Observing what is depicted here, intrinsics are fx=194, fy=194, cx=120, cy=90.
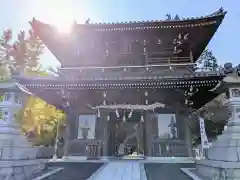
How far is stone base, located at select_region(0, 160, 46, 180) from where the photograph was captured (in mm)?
6453

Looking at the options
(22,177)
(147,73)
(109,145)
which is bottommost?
(22,177)

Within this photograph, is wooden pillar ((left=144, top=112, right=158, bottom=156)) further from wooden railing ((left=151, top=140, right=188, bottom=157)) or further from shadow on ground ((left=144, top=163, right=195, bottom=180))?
shadow on ground ((left=144, top=163, right=195, bottom=180))

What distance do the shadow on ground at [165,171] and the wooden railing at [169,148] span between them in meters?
1.11

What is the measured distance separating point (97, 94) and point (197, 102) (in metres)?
6.28

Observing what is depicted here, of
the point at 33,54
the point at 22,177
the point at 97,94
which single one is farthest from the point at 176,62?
the point at 33,54

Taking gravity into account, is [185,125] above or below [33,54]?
below

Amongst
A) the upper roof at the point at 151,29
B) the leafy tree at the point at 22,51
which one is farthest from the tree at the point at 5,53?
the upper roof at the point at 151,29

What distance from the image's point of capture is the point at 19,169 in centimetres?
693

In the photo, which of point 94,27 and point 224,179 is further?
point 94,27

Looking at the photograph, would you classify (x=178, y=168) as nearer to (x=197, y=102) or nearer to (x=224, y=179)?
(x=224, y=179)

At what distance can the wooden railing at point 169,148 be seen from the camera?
9.98 meters

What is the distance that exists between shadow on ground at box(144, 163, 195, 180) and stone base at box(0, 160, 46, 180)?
15.0 ft

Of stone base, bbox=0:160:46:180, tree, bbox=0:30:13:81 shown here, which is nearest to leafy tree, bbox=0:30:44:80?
tree, bbox=0:30:13:81

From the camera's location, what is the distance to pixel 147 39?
37.7 feet
